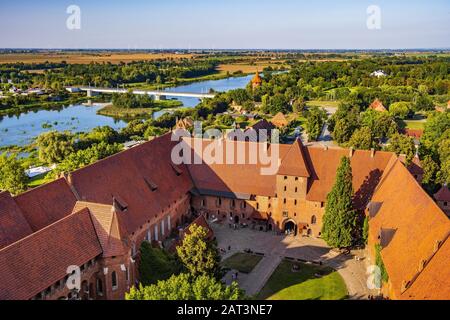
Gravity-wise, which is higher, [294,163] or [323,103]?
[323,103]

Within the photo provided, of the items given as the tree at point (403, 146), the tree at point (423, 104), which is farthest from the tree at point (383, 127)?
the tree at point (423, 104)

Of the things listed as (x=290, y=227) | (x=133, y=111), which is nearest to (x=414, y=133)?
(x=290, y=227)

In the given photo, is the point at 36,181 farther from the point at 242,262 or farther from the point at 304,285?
the point at 304,285

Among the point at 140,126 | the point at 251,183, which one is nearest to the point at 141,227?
the point at 251,183

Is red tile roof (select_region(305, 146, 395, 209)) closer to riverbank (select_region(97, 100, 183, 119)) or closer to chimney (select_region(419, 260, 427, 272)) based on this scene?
chimney (select_region(419, 260, 427, 272))

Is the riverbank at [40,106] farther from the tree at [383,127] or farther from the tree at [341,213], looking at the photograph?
the tree at [341,213]
